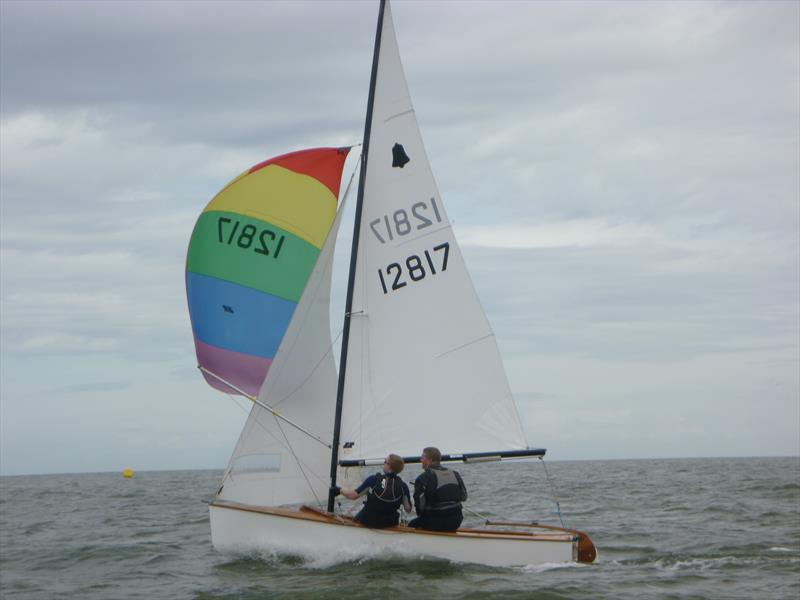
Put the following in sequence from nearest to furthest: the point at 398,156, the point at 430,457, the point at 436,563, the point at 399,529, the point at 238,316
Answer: the point at 436,563, the point at 399,529, the point at 430,457, the point at 398,156, the point at 238,316

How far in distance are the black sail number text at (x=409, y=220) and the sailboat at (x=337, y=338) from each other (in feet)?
0.05

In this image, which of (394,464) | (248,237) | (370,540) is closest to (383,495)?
(394,464)

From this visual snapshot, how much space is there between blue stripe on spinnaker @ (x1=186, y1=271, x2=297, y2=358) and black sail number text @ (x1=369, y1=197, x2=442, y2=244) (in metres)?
1.76

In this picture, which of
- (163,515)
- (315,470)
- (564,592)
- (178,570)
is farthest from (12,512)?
(564,592)

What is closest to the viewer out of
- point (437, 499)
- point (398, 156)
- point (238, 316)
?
point (437, 499)

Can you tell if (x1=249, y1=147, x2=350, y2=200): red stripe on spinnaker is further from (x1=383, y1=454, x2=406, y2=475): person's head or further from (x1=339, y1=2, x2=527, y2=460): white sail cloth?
(x1=383, y1=454, x2=406, y2=475): person's head

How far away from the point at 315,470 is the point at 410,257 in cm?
315

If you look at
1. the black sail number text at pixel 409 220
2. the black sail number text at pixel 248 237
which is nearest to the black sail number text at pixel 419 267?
the black sail number text at pixel 409 220

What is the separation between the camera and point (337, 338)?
13.4 m

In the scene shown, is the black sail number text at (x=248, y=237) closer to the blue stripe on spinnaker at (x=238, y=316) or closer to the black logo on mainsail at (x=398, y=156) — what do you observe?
the blue stripe on spinnaker at (x=238, y=316)

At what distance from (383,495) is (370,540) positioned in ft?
1.84

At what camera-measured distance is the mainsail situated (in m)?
13.5

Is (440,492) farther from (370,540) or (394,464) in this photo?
(370,540)

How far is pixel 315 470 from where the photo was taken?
13.3 metres
